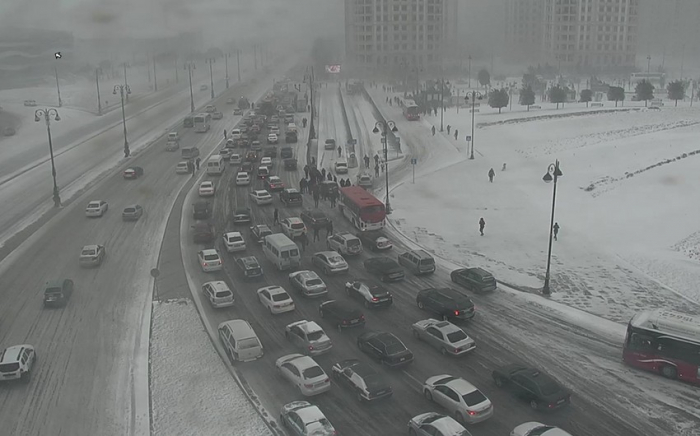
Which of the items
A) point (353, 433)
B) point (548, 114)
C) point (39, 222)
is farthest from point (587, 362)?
point (548, 114)

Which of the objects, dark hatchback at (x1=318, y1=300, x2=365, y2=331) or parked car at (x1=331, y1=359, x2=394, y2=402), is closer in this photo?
parked car at (x1=331, y1=359, x2=394, y2=402)

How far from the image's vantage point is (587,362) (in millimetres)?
20578

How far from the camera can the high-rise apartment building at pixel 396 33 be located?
15888 centimetres

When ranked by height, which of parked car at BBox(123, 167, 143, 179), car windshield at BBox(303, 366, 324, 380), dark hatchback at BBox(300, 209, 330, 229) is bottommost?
car windshield at BBox(303, 366, 324, 380)

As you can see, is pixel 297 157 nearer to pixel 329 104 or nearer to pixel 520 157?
pixel 520 157

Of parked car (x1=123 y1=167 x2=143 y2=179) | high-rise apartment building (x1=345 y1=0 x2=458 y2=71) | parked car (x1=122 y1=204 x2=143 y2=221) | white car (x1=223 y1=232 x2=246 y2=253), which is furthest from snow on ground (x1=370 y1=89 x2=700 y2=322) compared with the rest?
high-rise apartment building (x1=345 y1=0 x2=458 y2=71)

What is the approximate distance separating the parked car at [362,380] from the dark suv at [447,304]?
489cm

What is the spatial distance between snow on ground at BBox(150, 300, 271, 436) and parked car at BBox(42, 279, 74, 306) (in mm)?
4048

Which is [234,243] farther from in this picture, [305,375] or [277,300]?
[305,375]

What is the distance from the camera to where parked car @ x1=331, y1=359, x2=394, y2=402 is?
A: 17891 millimetres

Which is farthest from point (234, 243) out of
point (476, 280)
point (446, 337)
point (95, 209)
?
point (446, 337)

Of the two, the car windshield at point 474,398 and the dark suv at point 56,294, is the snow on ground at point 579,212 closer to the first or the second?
the car windshield at point 474,398

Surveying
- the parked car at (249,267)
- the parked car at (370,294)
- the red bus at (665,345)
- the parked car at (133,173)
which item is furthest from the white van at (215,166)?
the red bus at (665,345)

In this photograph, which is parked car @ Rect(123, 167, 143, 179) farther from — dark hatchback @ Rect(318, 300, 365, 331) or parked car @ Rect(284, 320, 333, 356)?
parked car @ Rect(284, 320, 333, 356)
